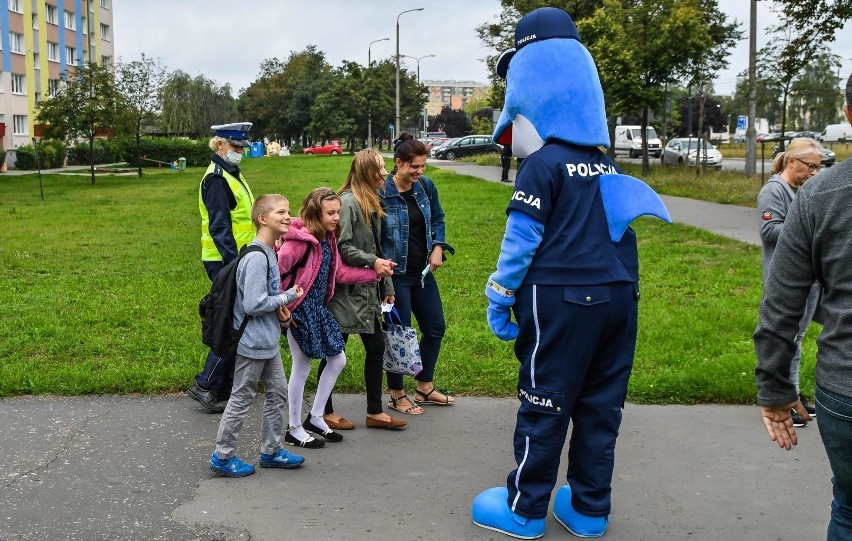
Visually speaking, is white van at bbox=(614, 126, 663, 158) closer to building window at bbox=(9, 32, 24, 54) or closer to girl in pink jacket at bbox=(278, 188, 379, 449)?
building window at bbox=(9, 32, 24, 54)

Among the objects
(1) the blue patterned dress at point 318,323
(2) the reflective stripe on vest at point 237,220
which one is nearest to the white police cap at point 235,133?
(2) the reflective stripe on vest at point 237,220

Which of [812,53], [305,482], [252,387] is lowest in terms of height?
[305,482]

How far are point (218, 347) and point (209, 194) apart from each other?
149 cm

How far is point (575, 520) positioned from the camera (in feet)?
13.4

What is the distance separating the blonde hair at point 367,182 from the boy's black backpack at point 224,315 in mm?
999

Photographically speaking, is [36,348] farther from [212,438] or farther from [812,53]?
[812,53]

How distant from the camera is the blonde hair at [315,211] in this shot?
520 centimetres

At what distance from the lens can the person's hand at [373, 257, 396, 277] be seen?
210 inches

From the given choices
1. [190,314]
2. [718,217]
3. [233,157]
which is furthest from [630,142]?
[233,157]

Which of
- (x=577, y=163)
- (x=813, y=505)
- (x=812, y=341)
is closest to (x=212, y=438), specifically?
(x=577, y=163)

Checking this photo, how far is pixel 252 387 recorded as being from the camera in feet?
15.7

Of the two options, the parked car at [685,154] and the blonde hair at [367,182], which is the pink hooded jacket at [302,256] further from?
the parked car at [685,154]

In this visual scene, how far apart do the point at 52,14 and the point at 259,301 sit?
2578 inches

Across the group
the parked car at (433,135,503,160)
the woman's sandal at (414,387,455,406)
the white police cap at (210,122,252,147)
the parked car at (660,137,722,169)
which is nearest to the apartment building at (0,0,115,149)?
the parked car at (433,135,503,160)
